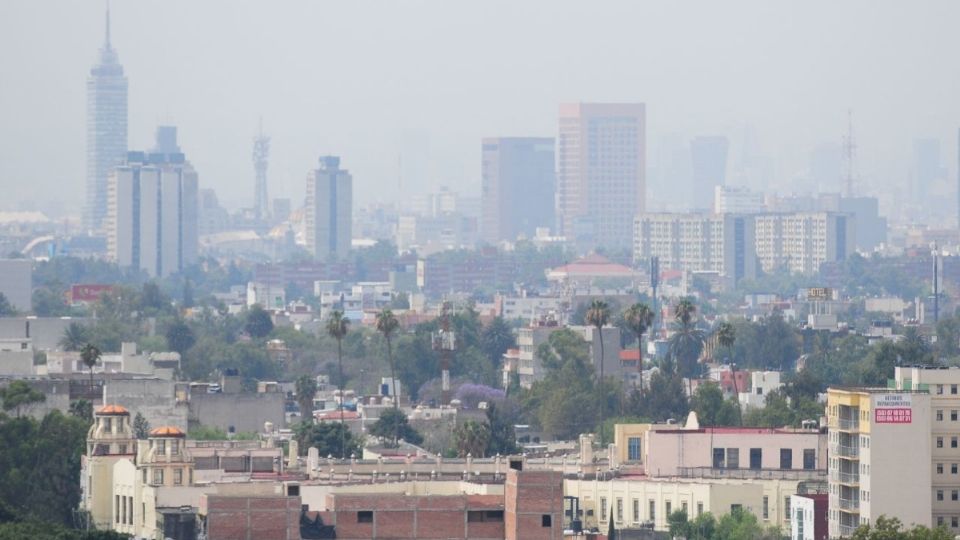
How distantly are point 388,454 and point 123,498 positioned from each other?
19.7 metres

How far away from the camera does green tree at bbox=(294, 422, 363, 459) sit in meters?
93.1

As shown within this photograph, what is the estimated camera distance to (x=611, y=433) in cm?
10225

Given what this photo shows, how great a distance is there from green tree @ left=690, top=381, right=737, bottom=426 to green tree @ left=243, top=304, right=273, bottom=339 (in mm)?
60107

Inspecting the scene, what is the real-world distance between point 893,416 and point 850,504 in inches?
75.2

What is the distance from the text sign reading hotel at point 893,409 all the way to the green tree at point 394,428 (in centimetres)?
3647

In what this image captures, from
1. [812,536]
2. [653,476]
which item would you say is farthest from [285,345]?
[812,536]

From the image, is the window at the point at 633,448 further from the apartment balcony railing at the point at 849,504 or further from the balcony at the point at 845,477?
the apartment balcony railing at the point at 849,504

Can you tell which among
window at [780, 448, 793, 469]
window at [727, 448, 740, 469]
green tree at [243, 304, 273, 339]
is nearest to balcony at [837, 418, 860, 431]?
window at [780, 448, 793, 469]

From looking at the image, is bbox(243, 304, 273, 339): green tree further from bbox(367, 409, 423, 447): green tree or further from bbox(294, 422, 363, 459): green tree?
bbox(294, 422, 363, 459): green tree

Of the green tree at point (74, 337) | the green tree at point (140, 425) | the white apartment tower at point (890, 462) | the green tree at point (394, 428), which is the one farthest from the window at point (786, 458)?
the green tree at point (74, 337)

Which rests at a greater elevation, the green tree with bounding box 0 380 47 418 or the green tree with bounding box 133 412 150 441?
the green tree with bounding box 0 380 47 418

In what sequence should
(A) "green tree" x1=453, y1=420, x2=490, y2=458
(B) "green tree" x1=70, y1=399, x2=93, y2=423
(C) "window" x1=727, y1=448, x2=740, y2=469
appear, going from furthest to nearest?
(A) "green tree" x1=453, y1=420, x2=490, y2=458 → (B) "green tree" x1=70, y1=399, x2=93, y2=423 → (C) "window" x1=727, y1=448, x2=740, y2=469

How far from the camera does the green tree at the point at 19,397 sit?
94.0m

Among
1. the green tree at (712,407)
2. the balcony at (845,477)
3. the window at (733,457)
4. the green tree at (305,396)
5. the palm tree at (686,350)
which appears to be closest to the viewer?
the balcony at (845,477)
